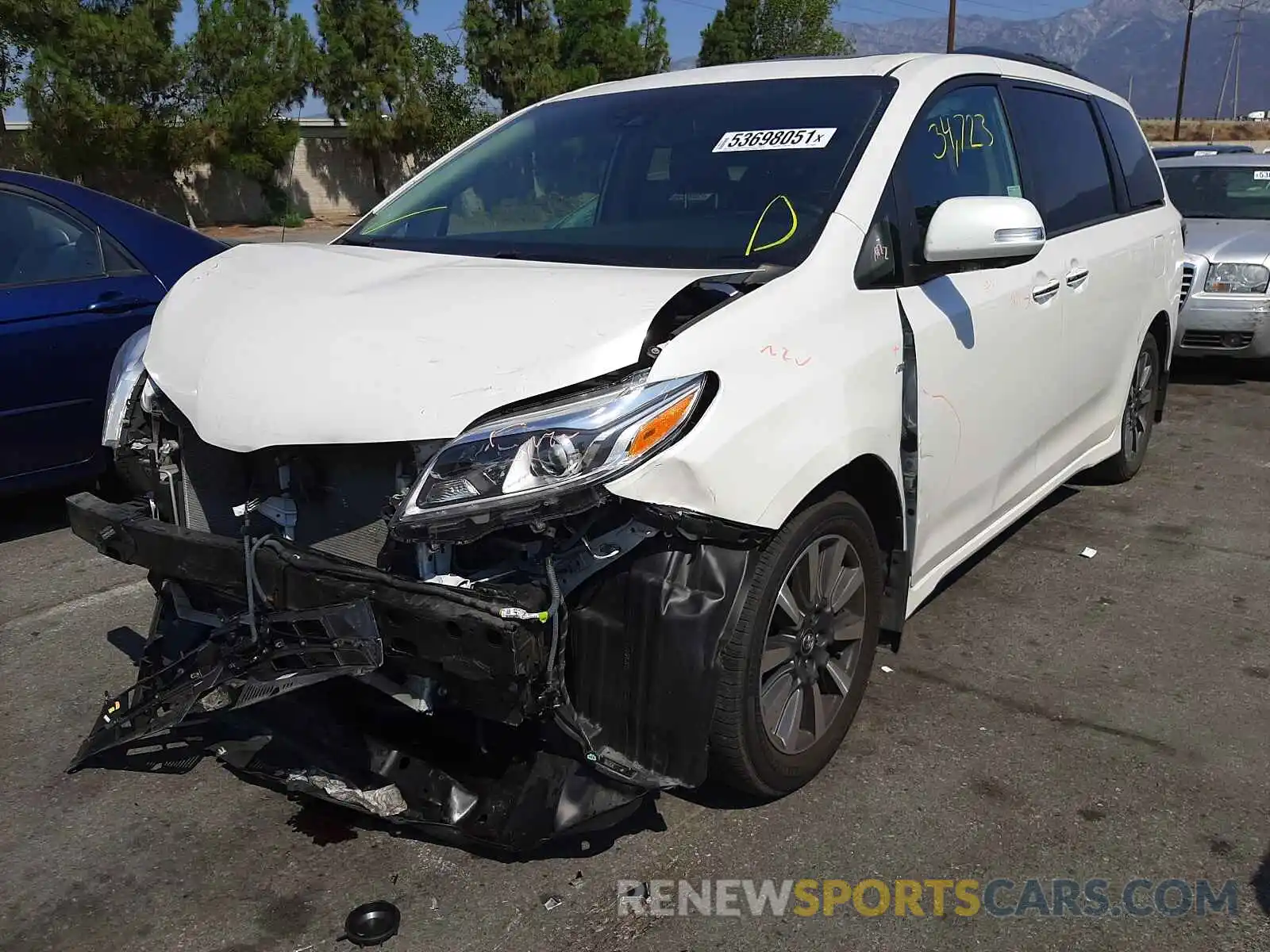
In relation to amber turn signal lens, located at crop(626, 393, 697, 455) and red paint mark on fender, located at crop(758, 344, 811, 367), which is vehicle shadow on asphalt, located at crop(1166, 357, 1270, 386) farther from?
amber turn signal lens, located at crop(626, 393, 697, 455)

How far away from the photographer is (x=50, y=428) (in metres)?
4.69

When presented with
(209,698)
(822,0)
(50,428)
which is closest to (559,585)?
(209,698)

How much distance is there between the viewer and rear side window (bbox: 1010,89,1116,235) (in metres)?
4.01

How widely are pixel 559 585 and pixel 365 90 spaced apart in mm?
36717

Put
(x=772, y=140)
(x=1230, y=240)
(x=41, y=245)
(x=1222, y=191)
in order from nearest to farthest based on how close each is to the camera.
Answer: (x=772, y=140), (x=41, y=245), (x=1230, y=240), (x=1222, y=191)

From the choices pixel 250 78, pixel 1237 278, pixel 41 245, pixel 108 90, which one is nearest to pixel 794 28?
pixel 250 78

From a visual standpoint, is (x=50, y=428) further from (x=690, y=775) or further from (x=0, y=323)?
(x=690, y=775)

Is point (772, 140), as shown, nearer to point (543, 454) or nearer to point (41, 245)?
point (543, 454)

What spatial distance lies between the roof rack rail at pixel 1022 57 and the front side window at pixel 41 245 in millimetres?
3806

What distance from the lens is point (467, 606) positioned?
7.14 ft

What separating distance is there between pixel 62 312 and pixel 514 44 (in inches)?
1381

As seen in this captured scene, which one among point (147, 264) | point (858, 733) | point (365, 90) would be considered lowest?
point (858, 733)

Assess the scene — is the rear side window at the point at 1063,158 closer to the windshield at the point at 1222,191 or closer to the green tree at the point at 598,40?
the windshield at the point at 1222,191

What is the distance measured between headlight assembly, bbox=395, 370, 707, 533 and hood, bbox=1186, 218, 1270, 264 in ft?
23.6
